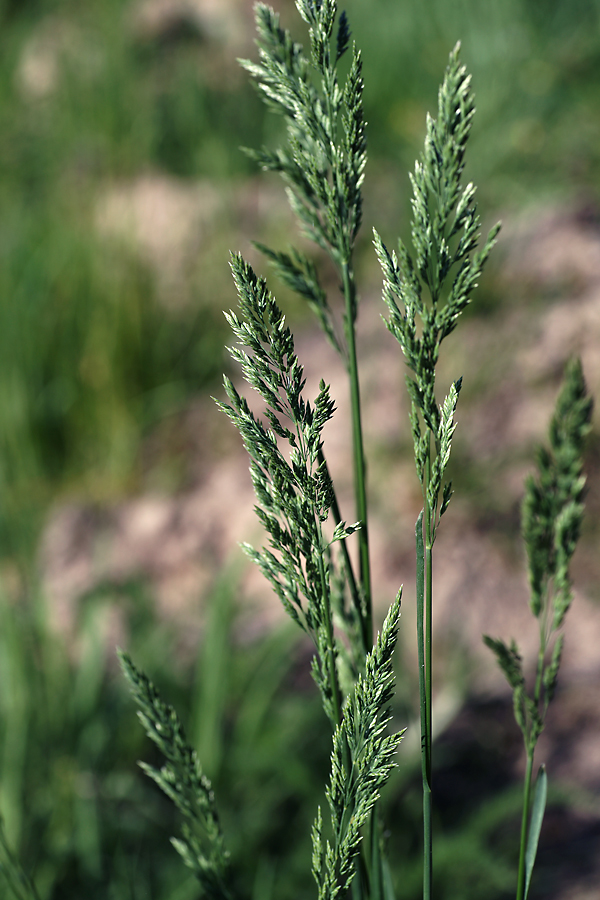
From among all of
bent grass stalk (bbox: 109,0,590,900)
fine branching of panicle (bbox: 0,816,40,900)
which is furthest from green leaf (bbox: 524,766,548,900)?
fine branching of panicle (bbox: 0,816,40,900)

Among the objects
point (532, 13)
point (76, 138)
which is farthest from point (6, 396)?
point (532, 13)

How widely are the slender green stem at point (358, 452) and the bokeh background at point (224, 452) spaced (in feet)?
2.84

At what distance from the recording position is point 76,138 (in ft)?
12.2

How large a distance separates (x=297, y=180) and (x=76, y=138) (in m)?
3.59

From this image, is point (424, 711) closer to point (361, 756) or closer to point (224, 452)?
point (361, 756)

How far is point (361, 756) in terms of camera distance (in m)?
0.44

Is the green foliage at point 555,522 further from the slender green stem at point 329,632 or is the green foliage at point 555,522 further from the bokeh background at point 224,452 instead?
the bokeh background at point 224,452

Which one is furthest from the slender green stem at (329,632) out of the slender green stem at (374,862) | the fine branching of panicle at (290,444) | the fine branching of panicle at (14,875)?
the fine branching of panicle at (14,875)

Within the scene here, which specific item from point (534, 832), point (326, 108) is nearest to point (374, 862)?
point (534, 832)

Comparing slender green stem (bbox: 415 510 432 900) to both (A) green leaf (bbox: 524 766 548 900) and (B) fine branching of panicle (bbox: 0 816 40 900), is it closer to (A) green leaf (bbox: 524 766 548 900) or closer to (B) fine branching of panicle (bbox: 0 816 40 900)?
(A) green leaf (bbox: 524 766 548 900)

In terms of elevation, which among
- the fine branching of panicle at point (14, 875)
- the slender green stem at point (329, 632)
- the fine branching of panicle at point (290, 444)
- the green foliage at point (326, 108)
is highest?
the green foliage at point (326, 108)

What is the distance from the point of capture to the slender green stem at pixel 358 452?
1.62ft

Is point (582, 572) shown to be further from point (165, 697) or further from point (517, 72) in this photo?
point (517, 72)

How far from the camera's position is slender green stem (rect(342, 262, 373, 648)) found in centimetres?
49
